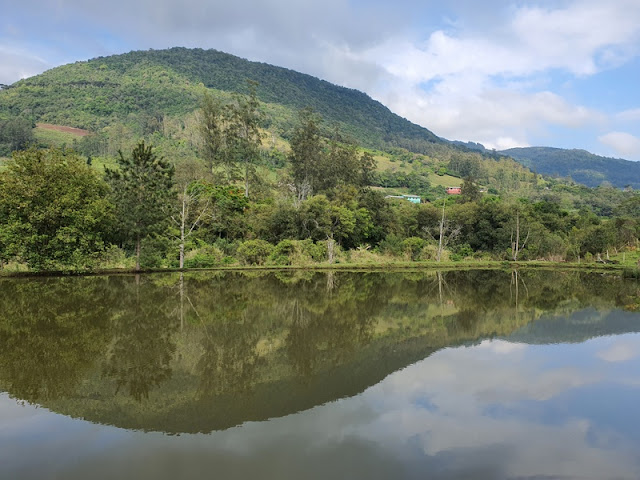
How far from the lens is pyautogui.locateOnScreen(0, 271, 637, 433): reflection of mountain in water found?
7.74 m

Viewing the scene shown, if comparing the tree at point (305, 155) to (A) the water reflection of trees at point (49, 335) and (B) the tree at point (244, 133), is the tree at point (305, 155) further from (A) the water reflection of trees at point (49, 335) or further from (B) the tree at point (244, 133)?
(A) the water reflection of trees at point (49, 335)

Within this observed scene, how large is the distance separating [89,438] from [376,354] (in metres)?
6.71

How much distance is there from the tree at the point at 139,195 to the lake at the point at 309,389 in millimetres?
7936

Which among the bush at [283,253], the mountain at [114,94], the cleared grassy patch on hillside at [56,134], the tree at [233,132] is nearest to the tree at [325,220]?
the bush at [283,253]

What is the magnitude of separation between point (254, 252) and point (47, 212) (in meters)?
12.3

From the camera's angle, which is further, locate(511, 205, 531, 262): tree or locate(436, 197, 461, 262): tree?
locate(436, 197, 461, 262): tree

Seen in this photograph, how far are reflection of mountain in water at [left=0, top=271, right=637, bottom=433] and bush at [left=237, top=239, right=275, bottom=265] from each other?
5.38 meters

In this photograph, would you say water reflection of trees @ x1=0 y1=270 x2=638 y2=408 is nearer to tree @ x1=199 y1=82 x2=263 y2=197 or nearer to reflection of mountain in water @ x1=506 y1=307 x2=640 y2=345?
reflection of mountain in water @ x1=506 y1=307 x2=640 y2=345

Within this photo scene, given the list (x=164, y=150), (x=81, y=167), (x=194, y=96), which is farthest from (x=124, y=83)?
(x=81, y=167)

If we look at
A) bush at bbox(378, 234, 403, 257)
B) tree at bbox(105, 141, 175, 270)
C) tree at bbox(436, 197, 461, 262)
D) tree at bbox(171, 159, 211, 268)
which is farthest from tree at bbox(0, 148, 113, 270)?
tree at bbox(436, 197, 461, 262)

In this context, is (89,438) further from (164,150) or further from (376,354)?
(164,150)

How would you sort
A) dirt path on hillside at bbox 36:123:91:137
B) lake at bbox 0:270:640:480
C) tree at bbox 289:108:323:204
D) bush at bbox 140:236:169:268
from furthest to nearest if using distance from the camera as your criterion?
dirt path on hillside at bbox 36:123:91:137 < tree at bbox 289:108:323:204 < bush at bbox 140:236:169:268 < lake at bbox 0:270:640:480

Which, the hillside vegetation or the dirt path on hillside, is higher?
the dirt path on hillside

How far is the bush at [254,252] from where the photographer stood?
2889 centimetres
